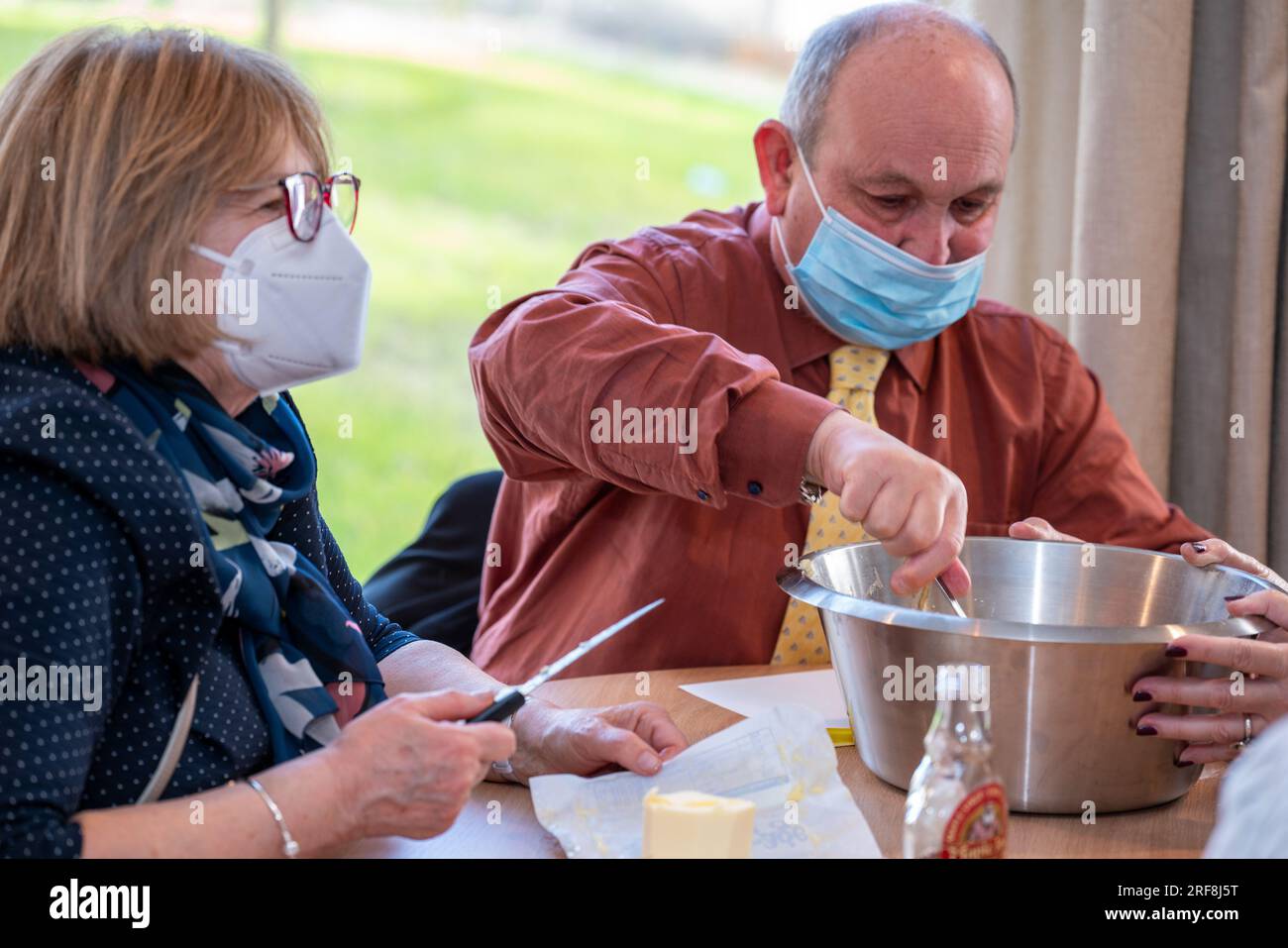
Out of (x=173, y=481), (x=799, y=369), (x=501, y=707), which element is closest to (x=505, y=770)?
(x=501, y=707)

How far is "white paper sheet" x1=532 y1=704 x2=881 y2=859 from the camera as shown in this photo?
3.82ft

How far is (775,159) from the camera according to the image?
6.57ft

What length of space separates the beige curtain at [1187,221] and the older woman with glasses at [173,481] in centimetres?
145

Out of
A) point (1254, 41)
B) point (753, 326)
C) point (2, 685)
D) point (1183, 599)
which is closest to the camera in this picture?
point (2, 685)

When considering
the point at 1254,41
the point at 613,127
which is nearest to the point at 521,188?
the point at 613,127

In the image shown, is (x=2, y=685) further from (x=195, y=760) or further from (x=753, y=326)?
(x=753, y=326)

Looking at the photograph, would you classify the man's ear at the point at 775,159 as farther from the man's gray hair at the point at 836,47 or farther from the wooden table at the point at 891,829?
the wooden table at the point at 891,829

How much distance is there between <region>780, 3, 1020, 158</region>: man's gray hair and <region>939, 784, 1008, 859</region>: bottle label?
115cm

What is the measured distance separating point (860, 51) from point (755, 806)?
1101 millimetres

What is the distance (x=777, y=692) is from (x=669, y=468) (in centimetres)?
31

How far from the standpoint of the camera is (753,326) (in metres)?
1.98

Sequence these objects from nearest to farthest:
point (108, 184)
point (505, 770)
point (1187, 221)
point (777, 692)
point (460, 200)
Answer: point (108, 184) < point (505, 770) < point (777, 692) < point (1187, 221) < point (460, 200)

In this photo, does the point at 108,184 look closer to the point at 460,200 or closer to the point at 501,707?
the point at 501,707
